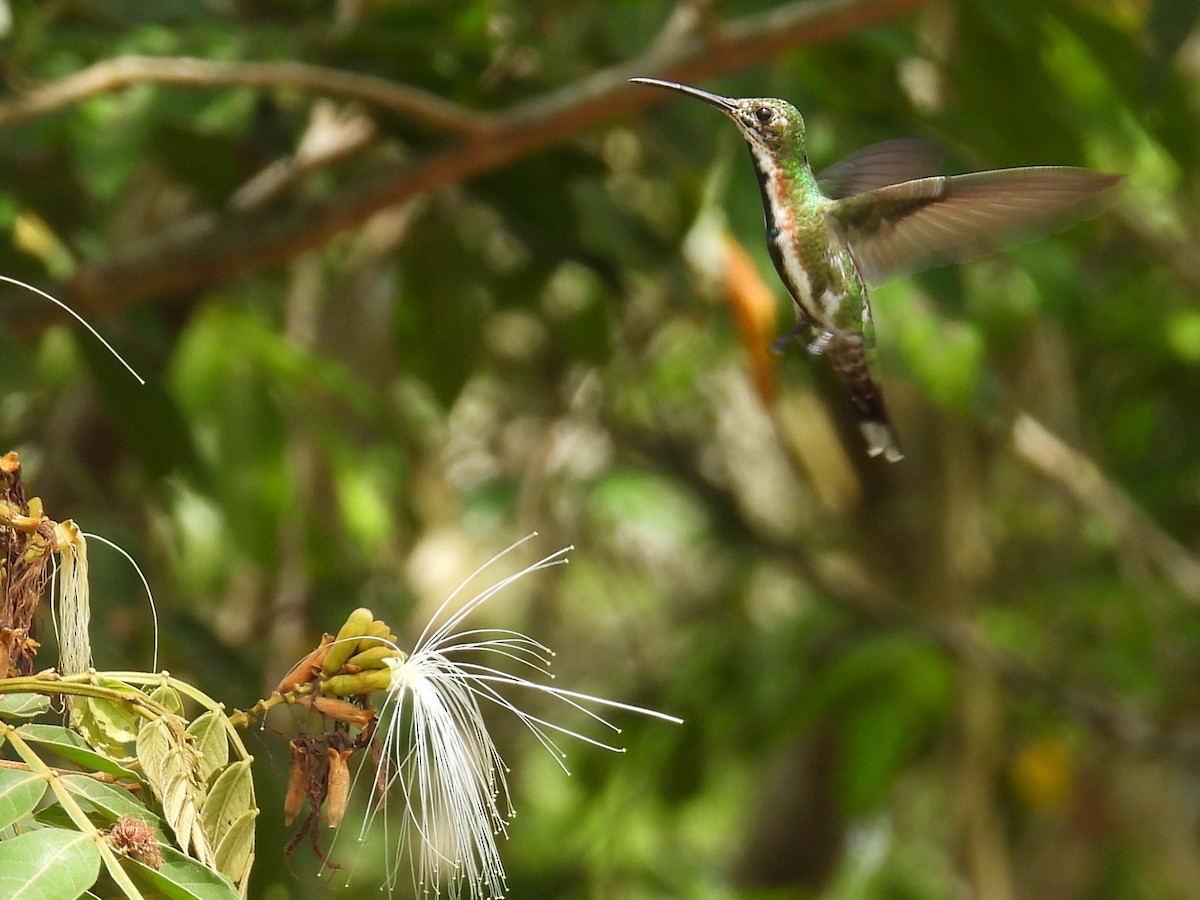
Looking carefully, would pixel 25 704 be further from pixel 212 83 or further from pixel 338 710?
pixel 212 83

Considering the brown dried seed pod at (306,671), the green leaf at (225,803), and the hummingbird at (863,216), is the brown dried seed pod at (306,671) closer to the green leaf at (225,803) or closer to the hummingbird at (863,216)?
the green leaf at (225,803)

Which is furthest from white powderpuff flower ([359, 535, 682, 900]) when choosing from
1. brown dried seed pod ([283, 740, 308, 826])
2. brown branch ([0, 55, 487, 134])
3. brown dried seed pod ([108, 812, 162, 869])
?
brown branch ([0, 55, 487, 134])

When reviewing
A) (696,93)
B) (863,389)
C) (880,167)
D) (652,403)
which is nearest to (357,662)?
(696,93)

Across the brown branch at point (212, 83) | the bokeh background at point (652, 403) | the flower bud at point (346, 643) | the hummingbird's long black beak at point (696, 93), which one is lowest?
the bokeh background at point (652, 403)

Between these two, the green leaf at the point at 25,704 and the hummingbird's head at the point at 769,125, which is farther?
the hummingbird's head at the point at 769,125

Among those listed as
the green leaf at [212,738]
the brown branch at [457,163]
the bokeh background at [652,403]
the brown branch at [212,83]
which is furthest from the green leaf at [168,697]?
the brown branch at [457,163]

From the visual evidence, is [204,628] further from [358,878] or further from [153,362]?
[358,878]
